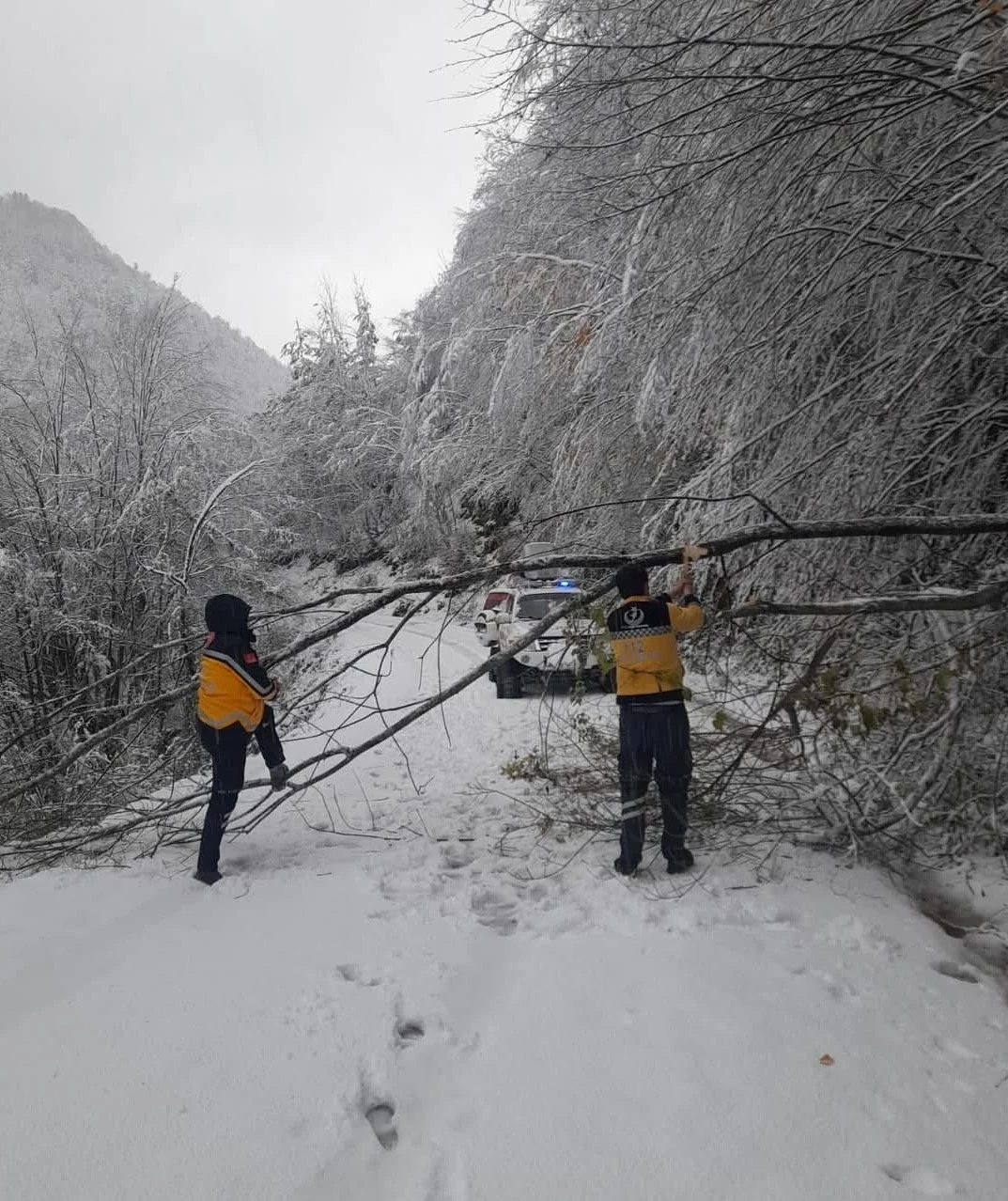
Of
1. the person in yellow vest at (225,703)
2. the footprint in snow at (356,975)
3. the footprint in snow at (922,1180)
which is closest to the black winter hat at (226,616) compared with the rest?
the person in yellow vest at (225,703)

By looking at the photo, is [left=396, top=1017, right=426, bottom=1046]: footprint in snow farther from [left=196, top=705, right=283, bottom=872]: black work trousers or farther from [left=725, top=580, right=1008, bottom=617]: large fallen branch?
[left=725, top=580, right=1008, bottom=617]: large fallen branch

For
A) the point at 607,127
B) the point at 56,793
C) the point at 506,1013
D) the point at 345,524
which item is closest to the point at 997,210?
the point at 607,127

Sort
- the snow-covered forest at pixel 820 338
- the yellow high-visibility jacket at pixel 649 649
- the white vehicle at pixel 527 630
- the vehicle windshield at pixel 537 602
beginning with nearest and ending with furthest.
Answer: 1. the snow-covered forest at pixel 820 338
2. the yellow high-visibility jacket at pixel 649 649
3. the white vehicle at pixel 527 630
4. the vehicle windshield at pixel 537 602

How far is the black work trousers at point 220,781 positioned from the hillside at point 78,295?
13515 millimetres

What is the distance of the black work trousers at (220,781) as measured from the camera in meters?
4.27

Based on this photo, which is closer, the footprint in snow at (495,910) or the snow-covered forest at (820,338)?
the snow-covered forest at (820,338)

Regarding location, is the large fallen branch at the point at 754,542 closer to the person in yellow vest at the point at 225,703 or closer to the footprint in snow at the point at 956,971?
the person in yellow vest at the point at 225,703

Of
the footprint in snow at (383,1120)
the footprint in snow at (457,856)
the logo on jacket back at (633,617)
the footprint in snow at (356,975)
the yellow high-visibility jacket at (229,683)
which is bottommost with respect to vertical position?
the footprint in snow at (457,856)

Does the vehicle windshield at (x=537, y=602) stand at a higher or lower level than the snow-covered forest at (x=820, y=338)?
lower

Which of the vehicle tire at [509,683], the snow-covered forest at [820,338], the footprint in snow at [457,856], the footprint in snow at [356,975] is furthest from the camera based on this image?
the vehicle tire at [509,683]

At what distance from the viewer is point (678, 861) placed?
13.8 ft

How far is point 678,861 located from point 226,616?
327 cm

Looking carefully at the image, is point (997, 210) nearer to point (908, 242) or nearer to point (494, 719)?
point (908, 242)

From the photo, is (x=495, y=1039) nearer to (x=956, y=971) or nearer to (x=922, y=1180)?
(x=922, y=1180)
